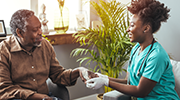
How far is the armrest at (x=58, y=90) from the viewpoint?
178 centimetres

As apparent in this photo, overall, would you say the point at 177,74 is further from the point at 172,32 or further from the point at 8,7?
the point at 8,7

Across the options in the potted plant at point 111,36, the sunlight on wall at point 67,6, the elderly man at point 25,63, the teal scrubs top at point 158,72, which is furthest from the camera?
the sunlight on wall at point 67,6

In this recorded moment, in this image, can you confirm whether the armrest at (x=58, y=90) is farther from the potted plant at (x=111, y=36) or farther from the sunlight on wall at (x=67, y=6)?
the sunlight on wall at (x=67, y=6)

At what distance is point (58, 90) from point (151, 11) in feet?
3.30

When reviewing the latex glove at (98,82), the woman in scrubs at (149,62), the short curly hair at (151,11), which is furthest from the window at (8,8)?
the short curly hair at (151,11)

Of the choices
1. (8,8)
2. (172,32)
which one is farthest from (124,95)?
(8,8)

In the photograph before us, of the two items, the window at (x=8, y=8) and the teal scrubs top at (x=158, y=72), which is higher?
the window at (x=8, y=8)

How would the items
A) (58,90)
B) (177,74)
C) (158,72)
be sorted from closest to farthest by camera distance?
(158,72) < (177,74) < (58,90)

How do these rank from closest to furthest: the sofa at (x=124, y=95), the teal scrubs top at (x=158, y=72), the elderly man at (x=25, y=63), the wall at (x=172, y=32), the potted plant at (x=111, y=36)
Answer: the teal scrubs top at (x=158, y=72) < the elderly man at (x=25, y=63) < the sofa at (x=124, y=95) < the wall at (x=172, y=32) < the potted plant at (x=111, y=36)

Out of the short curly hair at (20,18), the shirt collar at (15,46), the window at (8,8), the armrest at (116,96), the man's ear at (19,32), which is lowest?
the armrest at (116,96)

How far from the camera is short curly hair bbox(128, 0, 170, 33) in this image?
149cm

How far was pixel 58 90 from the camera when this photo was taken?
1840 mm

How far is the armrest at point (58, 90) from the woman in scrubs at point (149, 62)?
0.27 meters

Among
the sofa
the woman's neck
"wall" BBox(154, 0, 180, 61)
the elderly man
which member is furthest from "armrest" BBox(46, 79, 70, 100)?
"wall" BBox(154, 0, 180, 61)
